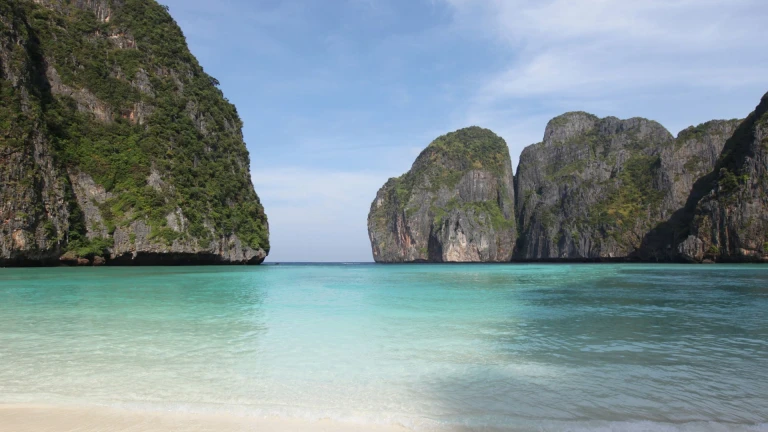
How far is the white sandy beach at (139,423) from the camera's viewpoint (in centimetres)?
364

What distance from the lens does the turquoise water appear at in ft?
13.5

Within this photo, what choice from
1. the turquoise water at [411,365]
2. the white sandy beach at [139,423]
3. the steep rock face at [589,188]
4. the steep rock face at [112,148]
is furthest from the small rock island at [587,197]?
the white sandy beach at [139,423]

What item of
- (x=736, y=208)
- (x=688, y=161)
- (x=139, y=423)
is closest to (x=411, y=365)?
(x=139, y=423)

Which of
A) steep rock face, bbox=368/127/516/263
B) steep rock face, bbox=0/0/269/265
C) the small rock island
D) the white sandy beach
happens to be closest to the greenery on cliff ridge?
steep rock face, bbox=368/127/516/263

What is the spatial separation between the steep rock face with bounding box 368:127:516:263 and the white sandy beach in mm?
104800

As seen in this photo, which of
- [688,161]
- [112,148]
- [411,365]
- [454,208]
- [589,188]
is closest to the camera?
[411,365]

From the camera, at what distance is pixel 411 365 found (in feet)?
19.0

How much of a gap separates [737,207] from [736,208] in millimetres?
190

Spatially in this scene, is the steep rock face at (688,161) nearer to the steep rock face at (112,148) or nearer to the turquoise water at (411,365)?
the steep rock face at (112,148)

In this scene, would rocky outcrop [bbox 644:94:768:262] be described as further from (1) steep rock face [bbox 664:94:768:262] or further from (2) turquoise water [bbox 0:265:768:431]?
(2) turquoise water [bbox 0:265:768:431]

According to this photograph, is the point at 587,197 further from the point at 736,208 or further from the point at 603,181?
the point at 736,208

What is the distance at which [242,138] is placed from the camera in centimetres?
6369

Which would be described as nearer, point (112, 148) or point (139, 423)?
point (139, 423)

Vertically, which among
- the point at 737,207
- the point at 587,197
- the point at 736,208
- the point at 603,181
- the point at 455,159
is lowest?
the point at 736,208
